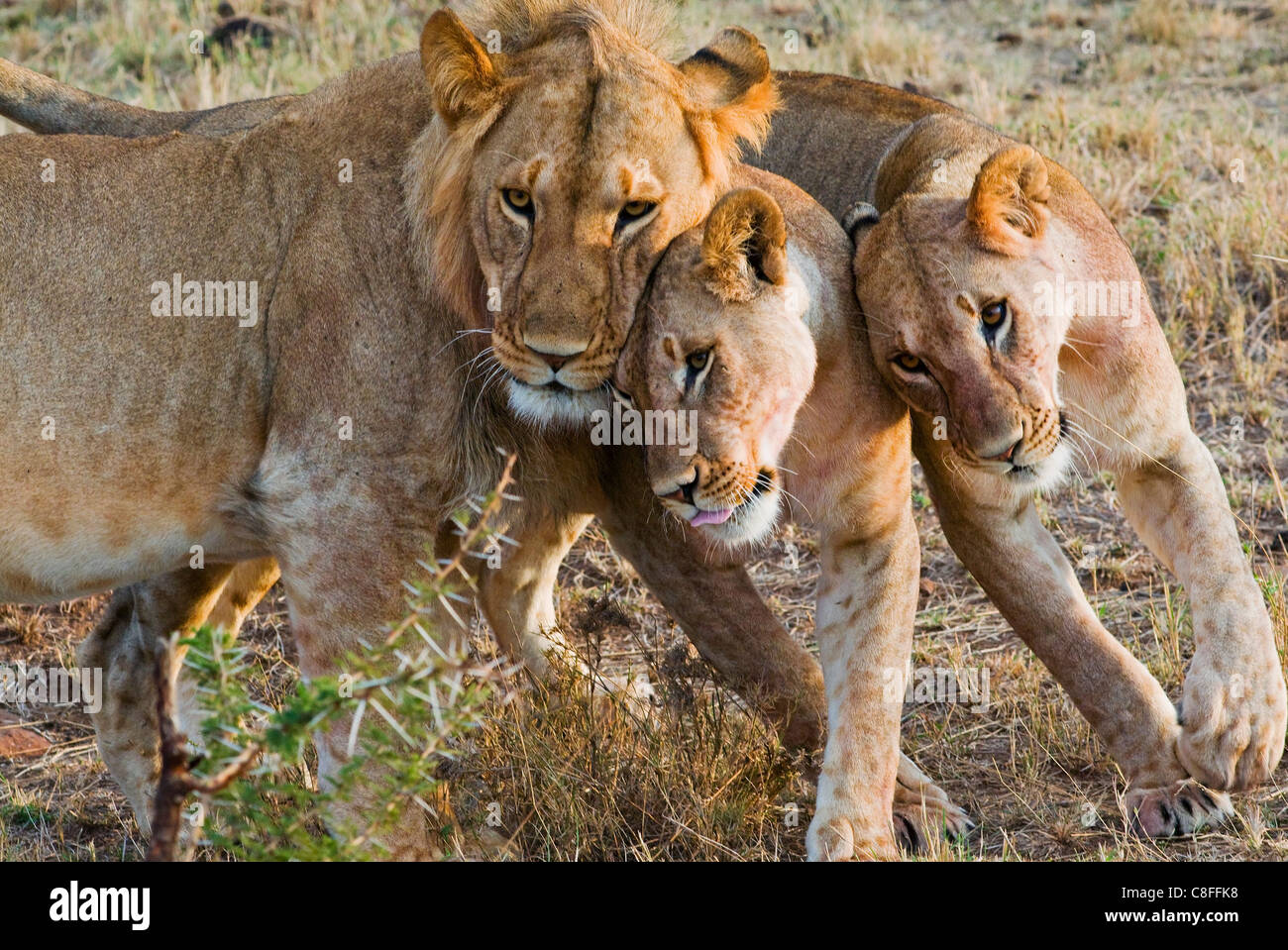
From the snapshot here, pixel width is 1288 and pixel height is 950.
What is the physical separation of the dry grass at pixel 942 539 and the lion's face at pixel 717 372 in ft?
2.33

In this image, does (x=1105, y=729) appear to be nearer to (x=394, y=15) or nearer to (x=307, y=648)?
(x=307, y=648)

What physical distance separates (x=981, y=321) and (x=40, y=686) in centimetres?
298

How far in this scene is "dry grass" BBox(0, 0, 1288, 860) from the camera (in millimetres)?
3965

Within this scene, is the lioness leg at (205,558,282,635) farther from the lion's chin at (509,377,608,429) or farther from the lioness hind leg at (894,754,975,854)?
the lioness hind leg at (894,754,975,854)

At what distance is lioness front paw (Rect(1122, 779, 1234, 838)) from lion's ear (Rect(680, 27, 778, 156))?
1.76 meters

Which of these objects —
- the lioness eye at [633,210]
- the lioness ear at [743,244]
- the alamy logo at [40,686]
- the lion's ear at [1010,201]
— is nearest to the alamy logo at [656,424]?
the lioness ear at [743,244]

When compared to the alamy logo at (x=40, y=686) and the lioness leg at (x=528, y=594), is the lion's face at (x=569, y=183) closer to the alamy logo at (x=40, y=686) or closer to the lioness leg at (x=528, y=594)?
the lioness leg at (x=528, y=594)

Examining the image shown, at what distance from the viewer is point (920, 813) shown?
13.2 feet

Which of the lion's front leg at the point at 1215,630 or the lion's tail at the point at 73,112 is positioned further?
the lion's tail at the point at 73,112

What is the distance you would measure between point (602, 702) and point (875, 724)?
86 centimetres

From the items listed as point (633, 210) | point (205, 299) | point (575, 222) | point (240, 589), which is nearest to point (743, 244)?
point (633, 210)

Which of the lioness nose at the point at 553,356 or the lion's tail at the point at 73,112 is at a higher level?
→ the lion's tail at the point at 73,112

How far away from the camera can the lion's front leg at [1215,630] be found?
3844 mm

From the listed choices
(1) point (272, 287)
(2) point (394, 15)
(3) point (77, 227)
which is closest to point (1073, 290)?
(1) point (272, 287)
